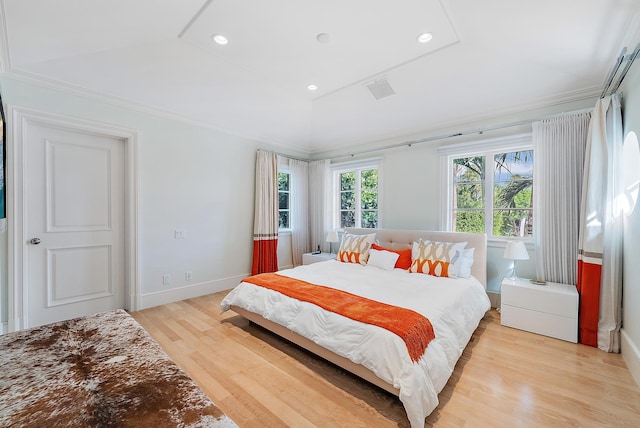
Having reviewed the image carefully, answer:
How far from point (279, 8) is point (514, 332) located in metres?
3.73

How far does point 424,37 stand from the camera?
8.02ft

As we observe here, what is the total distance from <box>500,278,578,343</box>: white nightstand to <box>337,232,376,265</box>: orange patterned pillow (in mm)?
1601

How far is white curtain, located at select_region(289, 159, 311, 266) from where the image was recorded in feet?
16.6

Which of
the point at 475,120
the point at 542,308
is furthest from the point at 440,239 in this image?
the point at 475,120

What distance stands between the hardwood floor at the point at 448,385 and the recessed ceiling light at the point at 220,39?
2.86m

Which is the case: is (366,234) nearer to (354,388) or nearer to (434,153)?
(434,153)

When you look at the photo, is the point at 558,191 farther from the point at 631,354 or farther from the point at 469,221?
the point at 631,354

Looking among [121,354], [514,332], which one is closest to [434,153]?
[514,332]

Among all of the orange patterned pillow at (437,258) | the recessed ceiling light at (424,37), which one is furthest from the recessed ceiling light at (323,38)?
the orange patterned pillow at (437,258)

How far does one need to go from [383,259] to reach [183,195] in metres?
2.83

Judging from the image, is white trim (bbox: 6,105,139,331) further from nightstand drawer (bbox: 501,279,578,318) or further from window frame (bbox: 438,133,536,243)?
nightstand drawer (bbox: 501,279,578,318)

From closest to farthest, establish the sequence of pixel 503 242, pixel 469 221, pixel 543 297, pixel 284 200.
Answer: pixel 543 297, pixel 503 242, pixel 469 221, pixel 284 200

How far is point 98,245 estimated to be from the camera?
308 centimetres

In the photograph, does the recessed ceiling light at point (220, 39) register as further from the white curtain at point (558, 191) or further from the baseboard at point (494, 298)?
the baseboard at point (494, 298)
